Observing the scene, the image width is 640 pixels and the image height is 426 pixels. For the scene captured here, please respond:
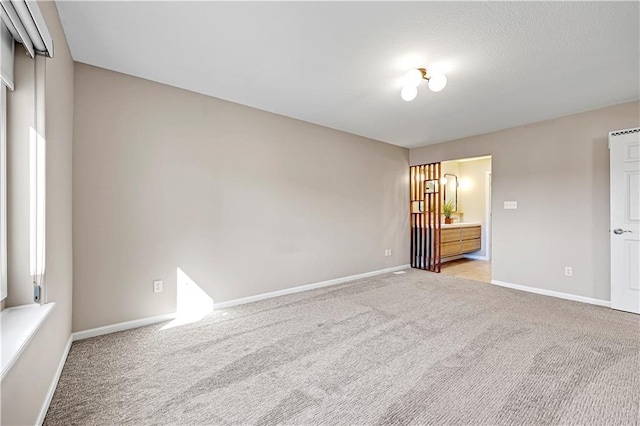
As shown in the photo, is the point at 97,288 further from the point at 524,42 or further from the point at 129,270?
the point at 524,42

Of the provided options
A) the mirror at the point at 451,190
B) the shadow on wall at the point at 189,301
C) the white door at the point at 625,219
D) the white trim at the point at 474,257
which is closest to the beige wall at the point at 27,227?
the shadow on wall at the point at 189,301

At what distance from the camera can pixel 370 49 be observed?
7.29 ft

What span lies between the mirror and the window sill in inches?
296

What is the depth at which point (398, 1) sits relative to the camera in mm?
1726

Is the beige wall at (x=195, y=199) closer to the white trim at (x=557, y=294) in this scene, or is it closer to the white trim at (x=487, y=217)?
the white trim at (x=557, y=294)

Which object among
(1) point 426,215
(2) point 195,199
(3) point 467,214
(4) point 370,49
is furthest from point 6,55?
(3) point 467,214

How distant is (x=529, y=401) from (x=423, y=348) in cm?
74

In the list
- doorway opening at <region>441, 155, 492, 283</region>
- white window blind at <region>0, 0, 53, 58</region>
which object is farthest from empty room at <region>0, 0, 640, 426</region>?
doorway opening at <region>441, 155, 492, 283</region>

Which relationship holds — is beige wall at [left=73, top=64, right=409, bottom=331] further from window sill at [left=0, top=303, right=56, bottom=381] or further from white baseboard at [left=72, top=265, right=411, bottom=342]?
window sill at [left=0, top=303, right=56, bottom=381]

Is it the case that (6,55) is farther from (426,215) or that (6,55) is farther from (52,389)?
(426,215)

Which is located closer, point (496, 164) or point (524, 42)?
point (524, 42)

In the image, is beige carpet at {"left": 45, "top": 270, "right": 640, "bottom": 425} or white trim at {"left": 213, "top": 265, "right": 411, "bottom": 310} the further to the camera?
white trim at {"left": 213, "top": 265, "right": 411, "bottom": 310}

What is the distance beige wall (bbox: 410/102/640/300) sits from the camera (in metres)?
3.40

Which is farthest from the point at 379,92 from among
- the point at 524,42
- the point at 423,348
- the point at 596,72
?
Answer: the point at 423,348
